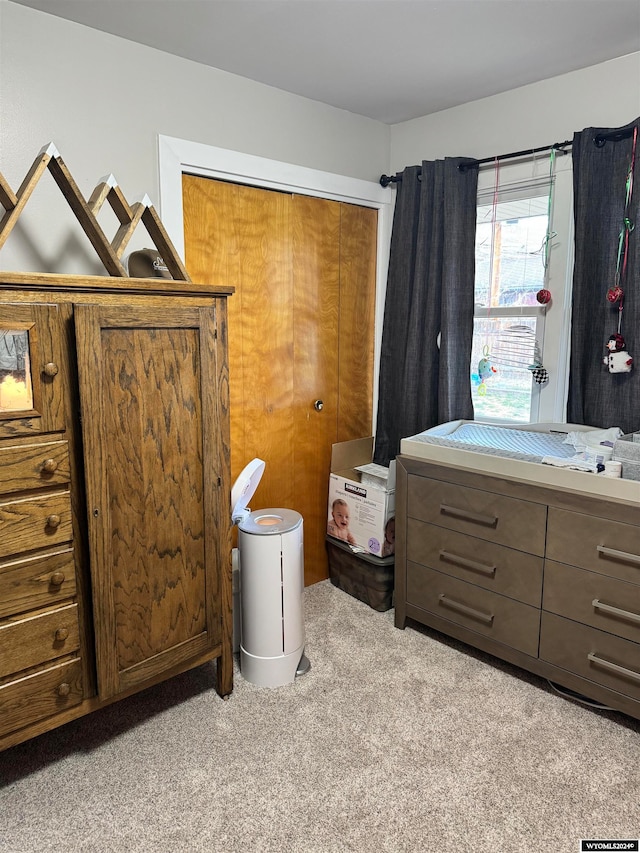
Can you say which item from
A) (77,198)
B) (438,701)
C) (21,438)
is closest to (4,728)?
(21,438)

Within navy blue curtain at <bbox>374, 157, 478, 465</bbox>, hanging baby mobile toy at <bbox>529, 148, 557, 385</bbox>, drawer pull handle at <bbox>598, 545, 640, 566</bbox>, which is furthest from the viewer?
navy blue curtain at <bbox>374, 157, 478, 465</bbox>

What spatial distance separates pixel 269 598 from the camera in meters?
2.18

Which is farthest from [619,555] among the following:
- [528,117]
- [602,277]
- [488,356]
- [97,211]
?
[97,211]

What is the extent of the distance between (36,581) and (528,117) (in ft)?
8.47

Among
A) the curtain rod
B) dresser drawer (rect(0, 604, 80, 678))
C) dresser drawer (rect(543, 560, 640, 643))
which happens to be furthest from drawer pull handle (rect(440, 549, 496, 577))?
the curtain rod

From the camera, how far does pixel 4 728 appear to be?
5.31 ft

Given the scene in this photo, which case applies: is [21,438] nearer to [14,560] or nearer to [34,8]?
[14,560]

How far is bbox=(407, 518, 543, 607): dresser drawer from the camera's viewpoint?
213cm

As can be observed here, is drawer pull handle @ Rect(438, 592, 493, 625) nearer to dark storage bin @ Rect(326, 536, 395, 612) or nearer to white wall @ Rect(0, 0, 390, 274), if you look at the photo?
dark storage bin @ Rect(326, 536, 395, 612)

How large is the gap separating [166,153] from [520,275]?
1587 millimetres

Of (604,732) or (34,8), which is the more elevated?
(34,8)

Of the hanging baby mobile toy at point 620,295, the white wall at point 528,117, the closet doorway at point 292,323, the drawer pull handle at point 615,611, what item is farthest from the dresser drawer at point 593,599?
the white wall at point 528,117

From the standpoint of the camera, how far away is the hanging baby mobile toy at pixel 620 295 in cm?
219

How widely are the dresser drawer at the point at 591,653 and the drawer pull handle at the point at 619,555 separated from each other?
268 millimetres
